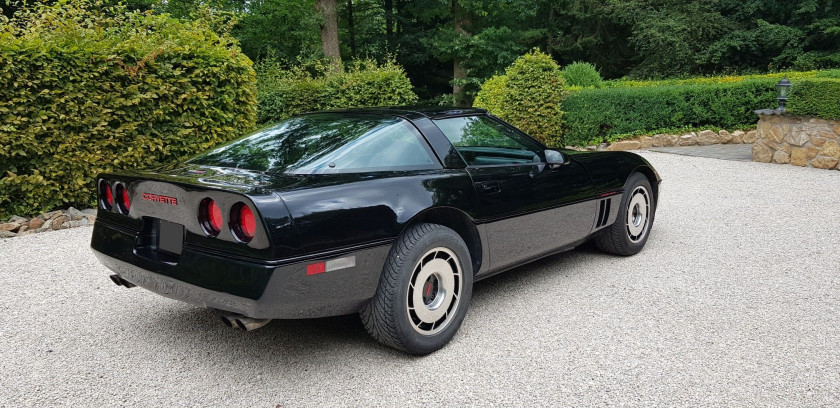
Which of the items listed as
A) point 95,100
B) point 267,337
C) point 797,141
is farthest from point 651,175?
point 797,141

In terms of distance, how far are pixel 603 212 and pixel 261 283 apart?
2.83 m

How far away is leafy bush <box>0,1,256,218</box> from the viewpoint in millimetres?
5836

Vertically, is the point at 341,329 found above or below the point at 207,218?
below

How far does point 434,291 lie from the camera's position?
124 inches

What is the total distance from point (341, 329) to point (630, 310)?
70.8 inches

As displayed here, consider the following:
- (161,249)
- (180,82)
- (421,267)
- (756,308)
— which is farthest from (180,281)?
(180,82)

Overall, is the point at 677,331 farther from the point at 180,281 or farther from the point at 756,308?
the point at 180,281

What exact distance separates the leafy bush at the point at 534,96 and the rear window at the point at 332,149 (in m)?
8.47

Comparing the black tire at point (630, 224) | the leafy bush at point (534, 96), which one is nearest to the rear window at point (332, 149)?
the black tire at point (630, 224)

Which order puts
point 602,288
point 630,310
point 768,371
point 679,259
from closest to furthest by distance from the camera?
point 768,371 → point 630,310 → point 602,288 → point 679,259

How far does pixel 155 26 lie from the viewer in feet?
24.2

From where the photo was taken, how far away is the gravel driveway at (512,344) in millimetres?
2688

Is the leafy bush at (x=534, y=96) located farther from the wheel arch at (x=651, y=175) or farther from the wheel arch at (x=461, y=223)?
the wheel arch at (x=461, y=223)

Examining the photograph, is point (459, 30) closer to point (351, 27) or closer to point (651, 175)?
point (351, 27)
